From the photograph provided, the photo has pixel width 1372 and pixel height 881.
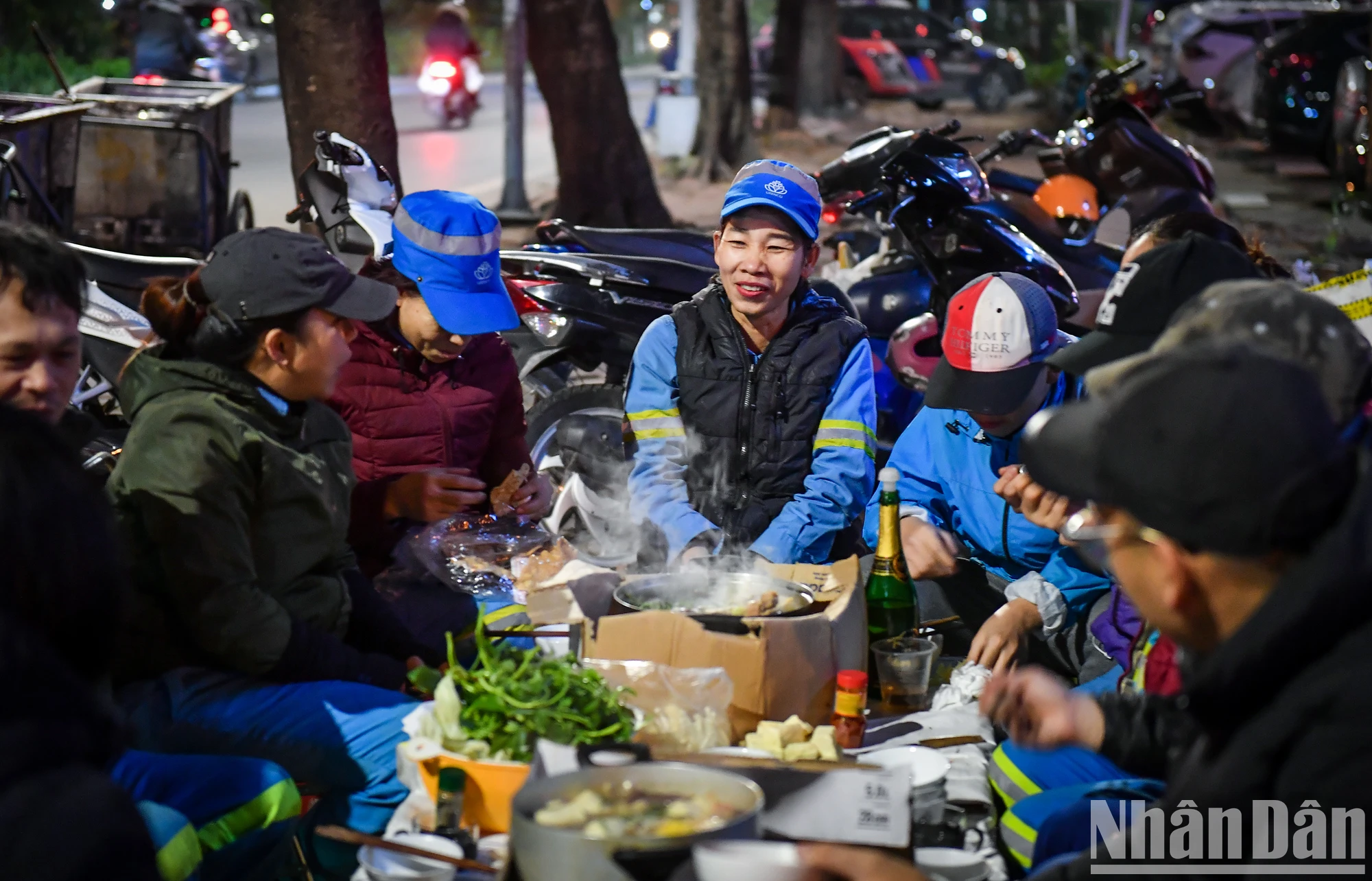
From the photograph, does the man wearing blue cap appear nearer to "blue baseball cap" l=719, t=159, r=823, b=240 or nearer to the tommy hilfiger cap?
"blue baseball cap" l=719, t=159, r=823, b=240

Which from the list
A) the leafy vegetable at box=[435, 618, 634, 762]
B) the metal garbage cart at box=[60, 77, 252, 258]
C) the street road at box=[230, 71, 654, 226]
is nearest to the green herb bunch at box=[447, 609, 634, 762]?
the leafy vegetable at box=[435, 618, 634, 762]

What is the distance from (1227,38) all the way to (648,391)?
57.7 feet

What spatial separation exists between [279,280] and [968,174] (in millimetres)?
4197

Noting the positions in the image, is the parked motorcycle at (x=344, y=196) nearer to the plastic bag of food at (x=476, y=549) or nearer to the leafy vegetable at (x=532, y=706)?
the plastic bag of food at (x=476, y=549)

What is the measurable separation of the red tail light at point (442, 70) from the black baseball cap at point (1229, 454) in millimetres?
22928

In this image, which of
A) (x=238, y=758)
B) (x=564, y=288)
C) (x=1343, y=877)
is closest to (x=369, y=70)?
(x=564, y=288)

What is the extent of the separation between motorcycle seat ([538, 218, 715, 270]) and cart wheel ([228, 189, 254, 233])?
382cm

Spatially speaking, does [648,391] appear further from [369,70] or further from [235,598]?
[369,70]

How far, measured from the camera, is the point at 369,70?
748 centimetres

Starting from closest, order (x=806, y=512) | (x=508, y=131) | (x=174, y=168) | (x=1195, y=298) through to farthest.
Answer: (x=1195, y=298), (x=806, y=512), (x=174, y=168), (x=508, y=131)

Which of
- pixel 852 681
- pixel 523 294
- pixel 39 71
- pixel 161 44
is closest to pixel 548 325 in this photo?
pixel 523 294

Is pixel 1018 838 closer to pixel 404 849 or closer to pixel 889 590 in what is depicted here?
pixel 889 590

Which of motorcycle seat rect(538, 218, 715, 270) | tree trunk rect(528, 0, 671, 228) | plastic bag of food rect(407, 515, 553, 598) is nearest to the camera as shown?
plastic bag of food rect(407, 515, 553, 598)

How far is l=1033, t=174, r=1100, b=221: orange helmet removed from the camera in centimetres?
824
